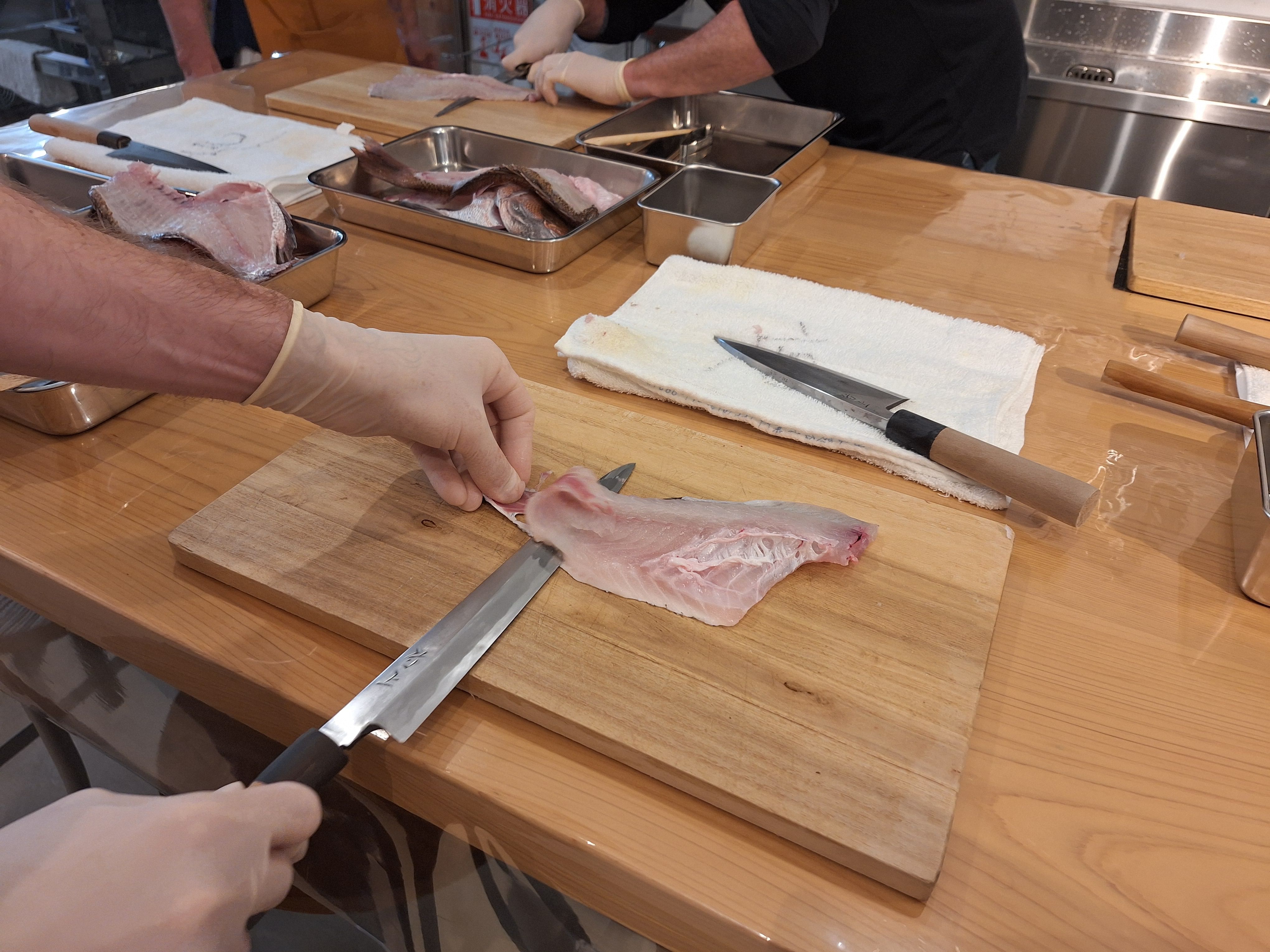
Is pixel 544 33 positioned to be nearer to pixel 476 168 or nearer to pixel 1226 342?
pixel 476 168

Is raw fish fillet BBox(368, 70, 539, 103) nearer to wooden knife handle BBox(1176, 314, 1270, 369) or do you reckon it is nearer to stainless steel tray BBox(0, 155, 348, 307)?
stainless steel tray BBox(0, 155, 348, 307)

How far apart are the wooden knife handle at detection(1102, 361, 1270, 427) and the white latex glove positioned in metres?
1.31

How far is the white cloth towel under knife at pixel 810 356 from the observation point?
1.19m

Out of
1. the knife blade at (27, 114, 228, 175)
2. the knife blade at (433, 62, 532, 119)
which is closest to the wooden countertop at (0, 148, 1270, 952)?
the knife blade at (27, 114, 228, 175)

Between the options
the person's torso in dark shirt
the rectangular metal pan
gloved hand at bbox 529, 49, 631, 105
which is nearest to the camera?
the rectangular metal pan

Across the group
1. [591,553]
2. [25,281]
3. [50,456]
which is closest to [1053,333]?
[591,553]

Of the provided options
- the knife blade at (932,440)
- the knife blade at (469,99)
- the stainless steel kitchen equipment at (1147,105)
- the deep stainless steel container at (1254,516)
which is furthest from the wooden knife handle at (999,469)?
the stainless steel kitchen equipment at (1147,105)

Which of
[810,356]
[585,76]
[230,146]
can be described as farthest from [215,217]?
[585,76]

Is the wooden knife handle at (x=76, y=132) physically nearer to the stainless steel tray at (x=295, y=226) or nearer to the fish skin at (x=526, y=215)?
the stainless steel tray at (x=295, y=226)

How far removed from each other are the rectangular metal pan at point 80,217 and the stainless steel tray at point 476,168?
24cm

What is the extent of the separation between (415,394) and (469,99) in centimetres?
173

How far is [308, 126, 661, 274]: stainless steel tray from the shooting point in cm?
160

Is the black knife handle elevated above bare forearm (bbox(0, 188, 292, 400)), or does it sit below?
below

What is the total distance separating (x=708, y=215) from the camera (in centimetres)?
178
